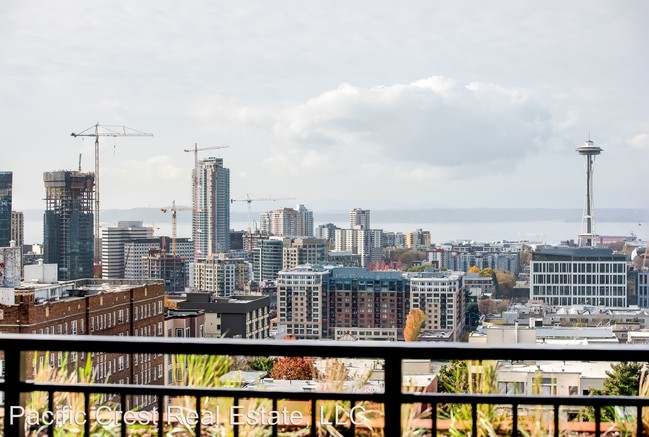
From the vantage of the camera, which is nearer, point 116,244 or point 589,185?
point 116,244

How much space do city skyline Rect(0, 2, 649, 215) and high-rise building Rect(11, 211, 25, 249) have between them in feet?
22.0

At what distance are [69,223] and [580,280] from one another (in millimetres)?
19668

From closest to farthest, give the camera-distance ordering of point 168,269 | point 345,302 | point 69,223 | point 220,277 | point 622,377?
1. point 622,377
2. point 345,302
3. point 220,277
4. point 69,223
5. point 168,269

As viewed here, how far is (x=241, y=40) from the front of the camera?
42.9 m

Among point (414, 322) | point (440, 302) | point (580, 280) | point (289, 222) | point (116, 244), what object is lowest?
point (414, 322)

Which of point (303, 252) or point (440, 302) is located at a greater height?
point (303, 252)

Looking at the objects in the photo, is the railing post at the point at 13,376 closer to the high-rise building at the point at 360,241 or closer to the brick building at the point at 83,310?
the brick building at the point at 83,310

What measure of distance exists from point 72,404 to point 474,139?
5127 centimetres

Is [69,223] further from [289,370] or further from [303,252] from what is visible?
[289,370]

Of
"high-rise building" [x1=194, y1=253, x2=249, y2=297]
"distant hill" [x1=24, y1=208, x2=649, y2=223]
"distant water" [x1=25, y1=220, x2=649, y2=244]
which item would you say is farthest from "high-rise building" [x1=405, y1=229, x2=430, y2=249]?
"high-rise building" [x1=194, y1=253, x2=249, y2=297]

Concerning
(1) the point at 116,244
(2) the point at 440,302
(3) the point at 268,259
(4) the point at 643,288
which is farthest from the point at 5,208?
(4) the point at 643,288

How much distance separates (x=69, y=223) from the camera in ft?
108

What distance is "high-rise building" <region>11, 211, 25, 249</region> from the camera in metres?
29.0

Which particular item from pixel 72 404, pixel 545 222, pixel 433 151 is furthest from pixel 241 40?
pixel 72 404
